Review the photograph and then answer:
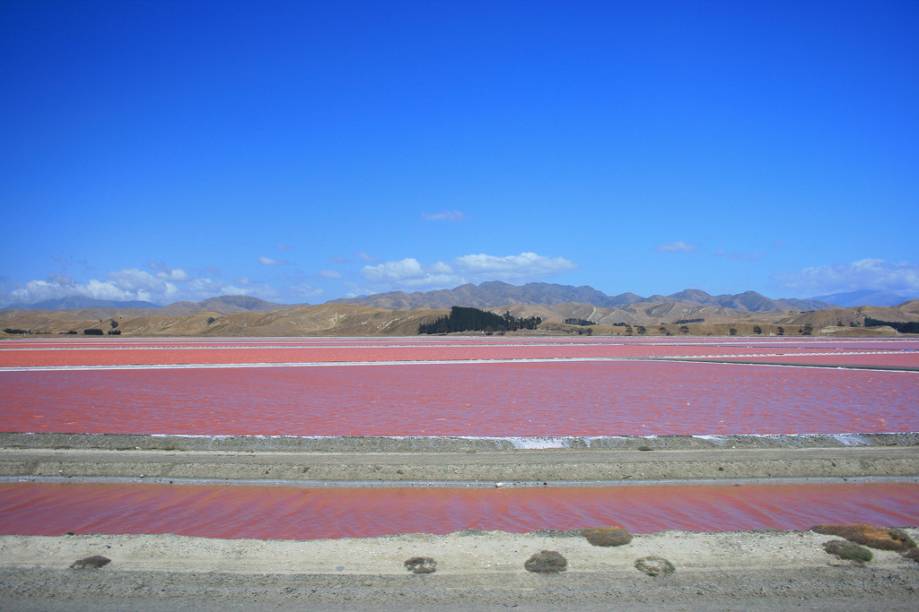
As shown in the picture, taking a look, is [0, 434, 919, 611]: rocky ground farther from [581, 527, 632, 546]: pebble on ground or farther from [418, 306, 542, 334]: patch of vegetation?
[418, 306, 542, 334]: patch of vegetation

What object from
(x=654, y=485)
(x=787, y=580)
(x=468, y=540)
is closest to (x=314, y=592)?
(x=468, y=540)

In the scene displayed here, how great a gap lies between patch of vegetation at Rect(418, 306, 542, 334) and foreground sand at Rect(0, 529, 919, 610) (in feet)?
223

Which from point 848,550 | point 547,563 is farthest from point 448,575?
point 848,550

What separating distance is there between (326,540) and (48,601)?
2.18m

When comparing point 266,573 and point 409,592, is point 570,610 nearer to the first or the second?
point 409,592

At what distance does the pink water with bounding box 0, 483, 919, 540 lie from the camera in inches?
290

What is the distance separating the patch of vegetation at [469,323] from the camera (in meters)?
75.1

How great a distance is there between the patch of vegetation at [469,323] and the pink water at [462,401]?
49891mm

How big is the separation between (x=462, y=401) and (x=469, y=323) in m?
59.3

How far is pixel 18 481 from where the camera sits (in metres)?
9.14

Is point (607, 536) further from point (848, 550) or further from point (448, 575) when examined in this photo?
point (848, 550)

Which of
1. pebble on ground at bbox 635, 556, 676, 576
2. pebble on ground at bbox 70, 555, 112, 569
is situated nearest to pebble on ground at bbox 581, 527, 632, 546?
pebble on ground at bbox 635, 556, 676, 576

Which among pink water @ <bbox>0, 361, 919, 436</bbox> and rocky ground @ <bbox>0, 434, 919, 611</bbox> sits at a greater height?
pink water @ <bbox>0, 361, 919, 436</bbox>

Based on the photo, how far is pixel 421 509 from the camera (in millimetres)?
8039
